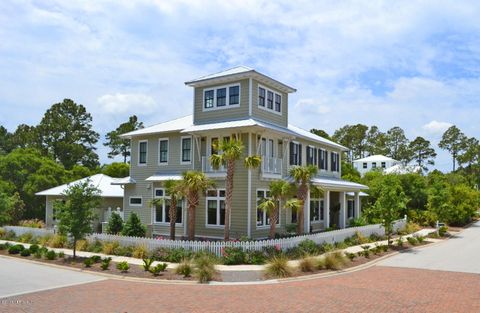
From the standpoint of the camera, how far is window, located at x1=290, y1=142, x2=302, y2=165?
28.8 m

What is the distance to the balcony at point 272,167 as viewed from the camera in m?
25.0

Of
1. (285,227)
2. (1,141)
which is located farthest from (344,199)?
(1,141)

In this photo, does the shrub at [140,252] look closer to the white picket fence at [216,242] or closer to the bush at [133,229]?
the white picket fence at [216,242]

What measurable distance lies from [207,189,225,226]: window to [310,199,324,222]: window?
28.1ft

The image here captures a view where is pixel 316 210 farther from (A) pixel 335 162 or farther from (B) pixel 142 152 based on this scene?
(B) pixel 142 152

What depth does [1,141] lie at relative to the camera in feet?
232

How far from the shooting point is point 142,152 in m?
29.9

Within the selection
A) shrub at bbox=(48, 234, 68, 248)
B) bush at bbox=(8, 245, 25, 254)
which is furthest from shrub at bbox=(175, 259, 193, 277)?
shrub at bbox=(48, 234, 68, 248)

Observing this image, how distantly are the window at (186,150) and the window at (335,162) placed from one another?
44.3 feet

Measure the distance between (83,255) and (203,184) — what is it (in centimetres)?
674

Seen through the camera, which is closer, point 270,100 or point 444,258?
point 444,258

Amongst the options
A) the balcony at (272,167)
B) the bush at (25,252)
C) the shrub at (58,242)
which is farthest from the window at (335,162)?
the bush at (25,252)

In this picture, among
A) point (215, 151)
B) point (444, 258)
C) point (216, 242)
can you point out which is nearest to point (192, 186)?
point (216, 242)

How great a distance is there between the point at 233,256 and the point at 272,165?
319 inches
